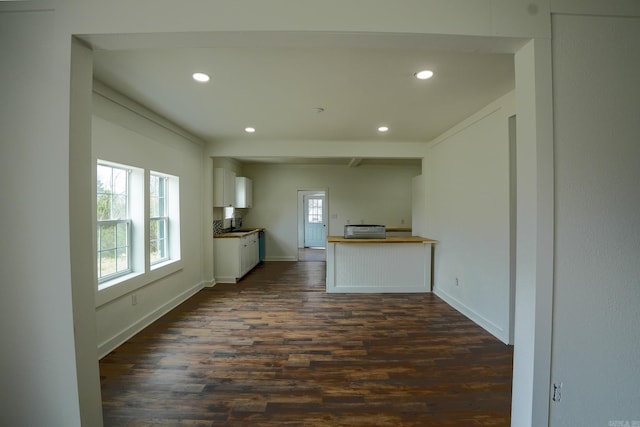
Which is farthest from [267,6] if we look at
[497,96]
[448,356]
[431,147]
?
[431,147]

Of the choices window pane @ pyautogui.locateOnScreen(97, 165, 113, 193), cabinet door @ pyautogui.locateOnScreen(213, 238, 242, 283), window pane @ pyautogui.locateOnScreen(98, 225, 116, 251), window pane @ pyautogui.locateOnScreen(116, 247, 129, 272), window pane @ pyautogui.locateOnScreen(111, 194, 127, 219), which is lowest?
cabinet door @ pyautogui.locateOnScreen(213, 238, 242, 283)

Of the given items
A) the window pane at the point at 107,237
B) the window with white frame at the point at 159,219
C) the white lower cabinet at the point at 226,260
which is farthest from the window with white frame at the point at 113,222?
the white lower cabinet at the point at 226,260

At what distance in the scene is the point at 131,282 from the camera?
2.71 metres

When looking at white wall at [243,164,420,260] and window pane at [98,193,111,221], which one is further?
white wall at [243,164,420,260]

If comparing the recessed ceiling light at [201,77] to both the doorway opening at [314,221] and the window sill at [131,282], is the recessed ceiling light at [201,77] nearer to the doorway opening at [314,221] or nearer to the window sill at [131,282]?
the window sill at [131,282]

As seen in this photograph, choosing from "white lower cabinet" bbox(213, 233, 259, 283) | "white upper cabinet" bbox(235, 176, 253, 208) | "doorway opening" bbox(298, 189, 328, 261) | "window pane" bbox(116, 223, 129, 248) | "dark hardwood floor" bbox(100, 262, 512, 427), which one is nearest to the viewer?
"dark hardwood floor" bbox(100, 262, 512, 427)

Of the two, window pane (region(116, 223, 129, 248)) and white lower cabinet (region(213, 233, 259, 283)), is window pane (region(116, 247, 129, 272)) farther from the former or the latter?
white lower cabinet (region(213, 233, 259, 283))

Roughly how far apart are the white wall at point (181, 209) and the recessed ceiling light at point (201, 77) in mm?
939

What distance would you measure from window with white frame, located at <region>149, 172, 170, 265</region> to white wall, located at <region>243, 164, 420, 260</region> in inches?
126

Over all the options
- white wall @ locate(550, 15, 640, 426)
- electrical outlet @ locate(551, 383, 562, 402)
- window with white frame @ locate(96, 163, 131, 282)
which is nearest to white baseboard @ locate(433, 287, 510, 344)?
white wall @ locate(550, 15, 640, 426)

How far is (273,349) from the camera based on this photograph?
7.88ft

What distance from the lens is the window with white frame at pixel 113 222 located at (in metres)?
2.50

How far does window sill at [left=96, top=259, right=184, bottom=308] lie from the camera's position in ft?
7.71

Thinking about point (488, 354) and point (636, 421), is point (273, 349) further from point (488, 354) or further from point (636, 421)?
point (636, 421)
